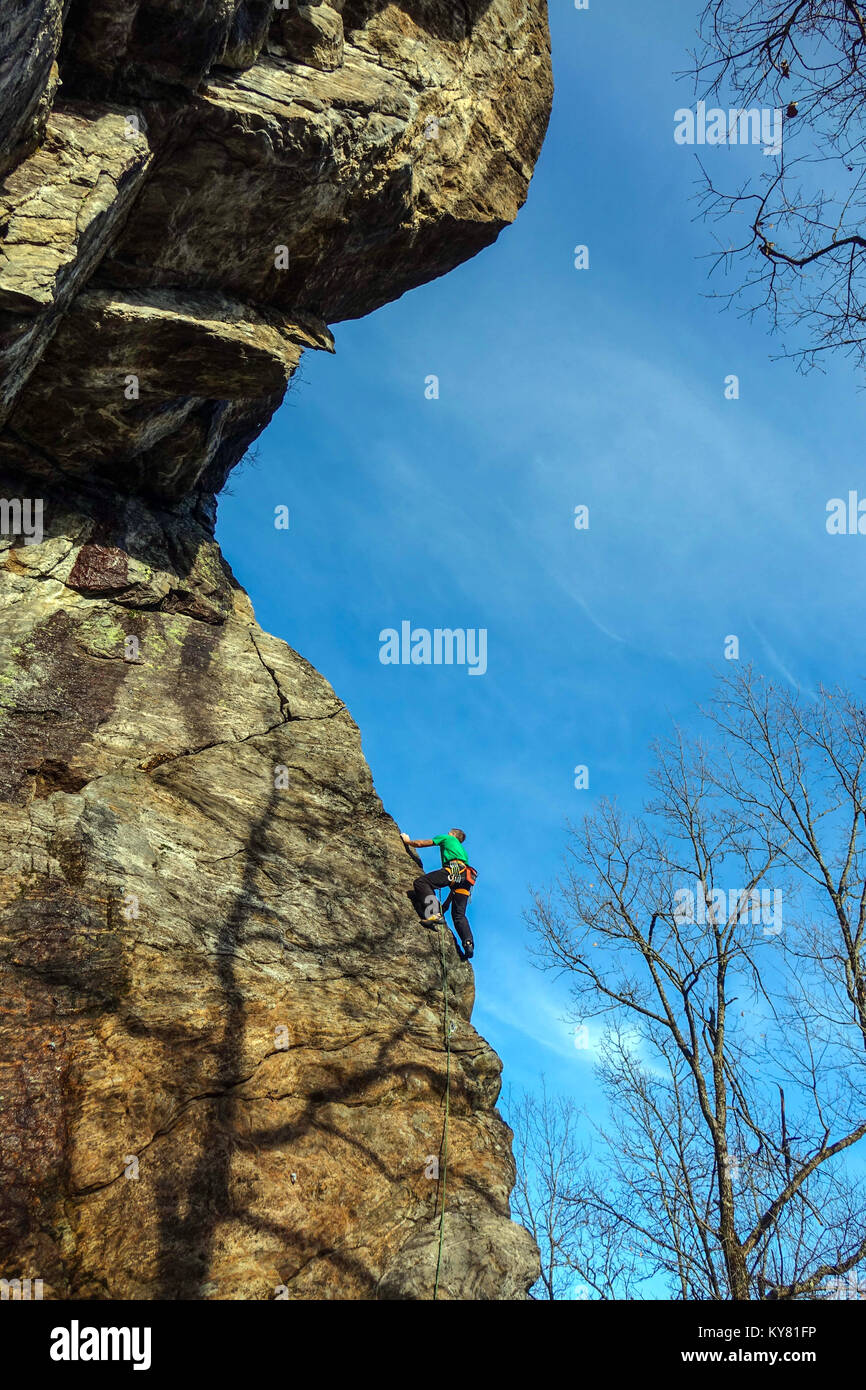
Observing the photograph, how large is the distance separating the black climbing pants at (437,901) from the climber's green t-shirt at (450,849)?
34 centimetres

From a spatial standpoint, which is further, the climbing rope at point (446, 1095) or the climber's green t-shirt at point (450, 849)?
the climber's green t-shirt at point (450, 849)

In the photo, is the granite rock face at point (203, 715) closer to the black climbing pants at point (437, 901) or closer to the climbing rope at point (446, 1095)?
the climbing rope at point (446, 1095)

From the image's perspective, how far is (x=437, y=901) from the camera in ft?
33.2

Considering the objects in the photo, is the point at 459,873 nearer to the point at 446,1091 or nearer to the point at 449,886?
the point at 449,886

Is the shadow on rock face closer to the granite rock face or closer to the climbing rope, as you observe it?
the granite rock face

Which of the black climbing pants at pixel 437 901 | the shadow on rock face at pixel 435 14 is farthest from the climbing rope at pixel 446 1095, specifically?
the shadow on rock face at pixel 435 14

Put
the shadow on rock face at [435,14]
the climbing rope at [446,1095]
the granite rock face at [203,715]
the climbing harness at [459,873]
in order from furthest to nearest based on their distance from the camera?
the shadow on rock face at [435,14], the climbing harness at [459,873], the climbing rope at [446,1095], the granite rock face at [203,715]

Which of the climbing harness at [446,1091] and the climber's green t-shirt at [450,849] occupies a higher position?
the climber's green t-shirt at [450,849]

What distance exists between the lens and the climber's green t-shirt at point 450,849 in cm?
1098

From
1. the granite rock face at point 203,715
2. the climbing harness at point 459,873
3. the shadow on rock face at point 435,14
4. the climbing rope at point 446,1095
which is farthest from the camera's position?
the shadow on rock face at point 435,14

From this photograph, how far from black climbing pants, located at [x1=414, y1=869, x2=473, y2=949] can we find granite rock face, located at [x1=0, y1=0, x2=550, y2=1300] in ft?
0.75
